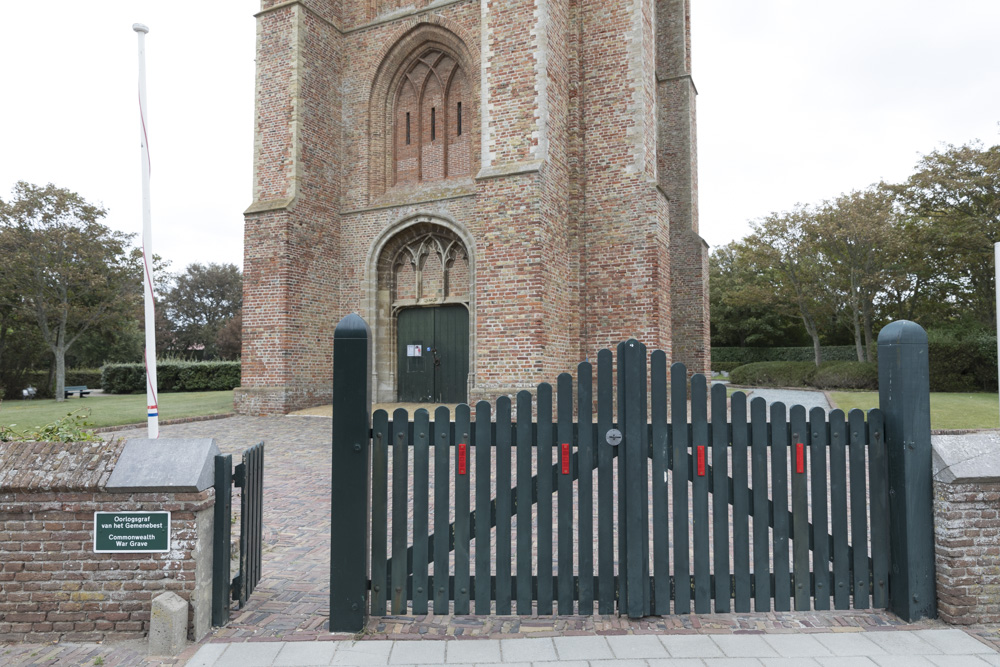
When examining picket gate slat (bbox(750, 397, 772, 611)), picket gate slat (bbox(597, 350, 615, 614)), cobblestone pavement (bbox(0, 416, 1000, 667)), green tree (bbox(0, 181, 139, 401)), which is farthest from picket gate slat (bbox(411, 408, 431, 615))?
green tree (bbox(0, 181, 139, 401))

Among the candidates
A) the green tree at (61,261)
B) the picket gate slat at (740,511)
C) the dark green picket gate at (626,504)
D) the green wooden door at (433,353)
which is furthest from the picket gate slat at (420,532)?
the green tree at (61,261)

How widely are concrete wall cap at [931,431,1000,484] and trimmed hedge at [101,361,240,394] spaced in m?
29.4

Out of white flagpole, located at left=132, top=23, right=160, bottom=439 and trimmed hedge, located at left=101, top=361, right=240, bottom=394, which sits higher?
white flagpole, located at left=132, top=23, right=160, bottom=439

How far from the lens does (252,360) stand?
1527cm

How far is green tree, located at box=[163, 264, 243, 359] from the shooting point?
47281mm

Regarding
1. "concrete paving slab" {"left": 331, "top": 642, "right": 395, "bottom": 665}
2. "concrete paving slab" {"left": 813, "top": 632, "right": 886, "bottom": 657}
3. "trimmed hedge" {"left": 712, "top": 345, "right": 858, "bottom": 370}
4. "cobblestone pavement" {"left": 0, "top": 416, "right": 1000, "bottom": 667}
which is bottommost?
"cobblestone pavement" {"left": 0, "top": 416, "right": 1000, "bottom": 667}

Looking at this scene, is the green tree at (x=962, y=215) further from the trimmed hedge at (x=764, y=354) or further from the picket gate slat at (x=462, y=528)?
the picket gate slat at (x=462, y=528)

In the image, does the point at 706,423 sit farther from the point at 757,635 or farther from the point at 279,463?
the point at 279,463

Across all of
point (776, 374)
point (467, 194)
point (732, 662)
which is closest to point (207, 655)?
point (732, 662)

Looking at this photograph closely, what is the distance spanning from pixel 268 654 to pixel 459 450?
4.25 feet

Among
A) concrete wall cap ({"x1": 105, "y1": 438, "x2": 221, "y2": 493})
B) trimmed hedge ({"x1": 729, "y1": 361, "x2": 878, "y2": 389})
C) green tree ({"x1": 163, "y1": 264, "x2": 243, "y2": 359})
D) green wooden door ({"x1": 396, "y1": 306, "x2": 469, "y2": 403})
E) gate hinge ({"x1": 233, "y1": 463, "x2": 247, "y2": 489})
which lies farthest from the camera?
green tree ({"x1": 163, "y1": 264, "x2": 243, "y2": 359})

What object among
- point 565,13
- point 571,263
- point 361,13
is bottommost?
point 571,263

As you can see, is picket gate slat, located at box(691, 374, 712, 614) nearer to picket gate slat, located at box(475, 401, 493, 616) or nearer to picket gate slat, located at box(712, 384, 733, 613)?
picket gate slat, located at box(712, 384, 733, 613)

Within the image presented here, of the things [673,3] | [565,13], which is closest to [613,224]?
[565,13]
